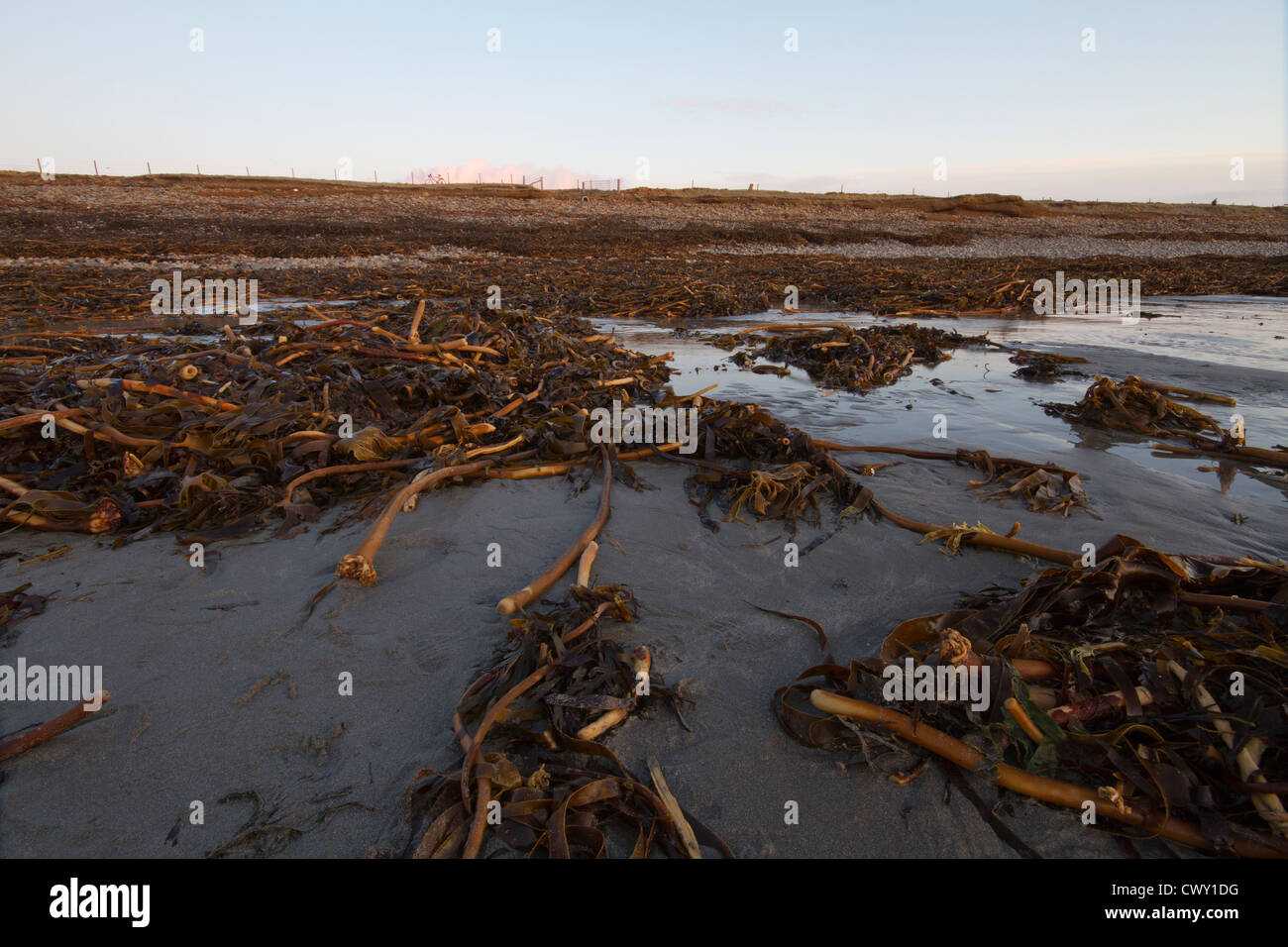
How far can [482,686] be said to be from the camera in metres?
1.80

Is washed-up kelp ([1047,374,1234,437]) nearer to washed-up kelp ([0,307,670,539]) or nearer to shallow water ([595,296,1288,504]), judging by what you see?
shallow water ([595,296,1288,504])

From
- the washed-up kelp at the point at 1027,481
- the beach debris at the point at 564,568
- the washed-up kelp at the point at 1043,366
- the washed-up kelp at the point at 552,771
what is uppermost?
the washed-up kelp at the point at 1043,366

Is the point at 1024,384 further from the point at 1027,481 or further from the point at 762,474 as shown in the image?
the point at 762,474

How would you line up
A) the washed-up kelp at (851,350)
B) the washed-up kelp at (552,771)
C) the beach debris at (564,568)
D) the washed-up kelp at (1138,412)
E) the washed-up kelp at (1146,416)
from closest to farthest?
the washed-up kelp at (552,771) < the beach debris at (564,568) < the washed-up kelp at (1146,416) < the washed-up kelp at (1138,412) < the washed-up kelp at (851,350)

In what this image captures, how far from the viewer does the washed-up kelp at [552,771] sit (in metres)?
1.38

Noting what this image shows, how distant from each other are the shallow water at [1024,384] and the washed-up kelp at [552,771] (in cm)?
251

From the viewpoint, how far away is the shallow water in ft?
13.2

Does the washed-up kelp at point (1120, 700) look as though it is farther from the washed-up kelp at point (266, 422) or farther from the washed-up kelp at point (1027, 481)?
the washed-up kelp at point (266, 422)

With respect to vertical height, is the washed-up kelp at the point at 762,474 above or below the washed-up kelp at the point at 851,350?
below

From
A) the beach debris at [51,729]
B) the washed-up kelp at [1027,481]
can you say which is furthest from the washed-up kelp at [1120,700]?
the beach debris at [51,729]

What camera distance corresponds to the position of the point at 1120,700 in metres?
1.59

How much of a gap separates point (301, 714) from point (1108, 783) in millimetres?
1981
